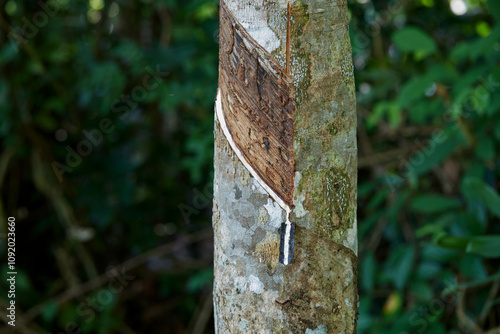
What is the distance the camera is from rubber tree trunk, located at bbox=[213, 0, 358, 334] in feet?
1.82

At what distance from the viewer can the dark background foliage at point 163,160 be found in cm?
156

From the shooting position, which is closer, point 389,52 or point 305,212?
point 305,212

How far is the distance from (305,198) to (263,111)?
102mm

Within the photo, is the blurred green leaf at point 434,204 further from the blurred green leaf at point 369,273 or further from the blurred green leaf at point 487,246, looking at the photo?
the blurred green leaf at point 487,246

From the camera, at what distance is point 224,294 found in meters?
0.60

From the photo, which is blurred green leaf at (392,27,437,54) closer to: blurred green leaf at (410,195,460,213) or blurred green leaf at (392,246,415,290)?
blurred green leaf at (410,195,460,213)

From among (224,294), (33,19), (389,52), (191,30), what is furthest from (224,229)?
(33,19)

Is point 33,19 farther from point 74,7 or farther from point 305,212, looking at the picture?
point 305,212

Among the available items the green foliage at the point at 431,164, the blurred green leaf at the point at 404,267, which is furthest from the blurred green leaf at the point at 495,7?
the blurred green leaf at the point at 404,267

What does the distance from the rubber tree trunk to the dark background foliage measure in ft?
3.02

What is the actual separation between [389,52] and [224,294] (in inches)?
69.1

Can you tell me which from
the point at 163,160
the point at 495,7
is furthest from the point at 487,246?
the point at 163,160

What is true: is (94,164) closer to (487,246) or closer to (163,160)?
(163,160)

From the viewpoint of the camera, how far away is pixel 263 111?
556mm
